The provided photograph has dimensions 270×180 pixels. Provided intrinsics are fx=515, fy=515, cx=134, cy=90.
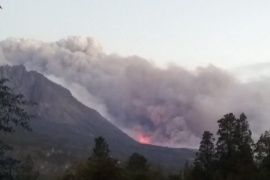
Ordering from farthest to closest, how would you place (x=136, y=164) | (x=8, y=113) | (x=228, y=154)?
(x=136, y=164) → (x=228, y=154) → (x=8, y=113)

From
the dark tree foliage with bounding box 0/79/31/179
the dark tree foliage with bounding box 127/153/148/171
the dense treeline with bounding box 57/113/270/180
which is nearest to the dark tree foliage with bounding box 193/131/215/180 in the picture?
the dense treeline with bounding box 57/113/270/180

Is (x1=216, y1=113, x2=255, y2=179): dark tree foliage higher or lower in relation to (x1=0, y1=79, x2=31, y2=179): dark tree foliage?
higher

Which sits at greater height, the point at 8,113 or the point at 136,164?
the point at 136,164

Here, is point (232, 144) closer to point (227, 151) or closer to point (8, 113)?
point (227, 151)

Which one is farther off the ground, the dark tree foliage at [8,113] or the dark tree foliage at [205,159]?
the dark tree foliage at [205,159]

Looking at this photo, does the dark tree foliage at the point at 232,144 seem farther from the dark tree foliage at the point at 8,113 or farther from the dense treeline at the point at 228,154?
the dark tree foliage at the point at 8,113

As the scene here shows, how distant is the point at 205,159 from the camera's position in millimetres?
82375

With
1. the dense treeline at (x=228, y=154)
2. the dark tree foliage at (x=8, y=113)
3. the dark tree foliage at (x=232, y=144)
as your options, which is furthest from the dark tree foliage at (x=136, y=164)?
the dark tree foliage at (x=8, y=113)

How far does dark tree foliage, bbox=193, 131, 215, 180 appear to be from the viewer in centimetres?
8081

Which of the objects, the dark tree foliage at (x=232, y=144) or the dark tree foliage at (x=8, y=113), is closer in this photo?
the dark tree foliage at (x=8, y=113)

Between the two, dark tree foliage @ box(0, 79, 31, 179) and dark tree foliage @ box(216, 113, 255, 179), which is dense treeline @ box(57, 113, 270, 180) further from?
dark tree foliage @ box(0, 79, 31, 179)

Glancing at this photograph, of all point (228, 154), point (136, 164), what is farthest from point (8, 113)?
point (136, 164)

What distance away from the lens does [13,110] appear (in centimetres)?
2508

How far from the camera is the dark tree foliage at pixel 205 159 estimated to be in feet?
265
